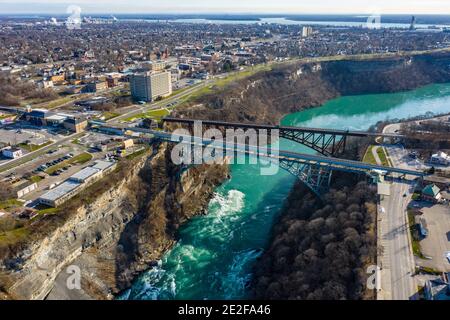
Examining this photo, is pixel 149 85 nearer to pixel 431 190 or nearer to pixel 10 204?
pixel 10 204

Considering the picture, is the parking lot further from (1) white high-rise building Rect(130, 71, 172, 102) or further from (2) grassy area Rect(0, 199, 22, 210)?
(1) white high-rise building Rect(130, 71, 172, 102)

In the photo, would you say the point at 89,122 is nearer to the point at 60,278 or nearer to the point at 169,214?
the point at 169,214

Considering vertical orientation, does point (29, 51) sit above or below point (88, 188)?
above

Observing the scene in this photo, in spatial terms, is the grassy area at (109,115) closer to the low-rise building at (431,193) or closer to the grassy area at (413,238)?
the grassy area at (413,238)

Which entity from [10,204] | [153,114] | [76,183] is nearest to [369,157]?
[76,183]

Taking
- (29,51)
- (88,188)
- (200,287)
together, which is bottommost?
(200,287)
